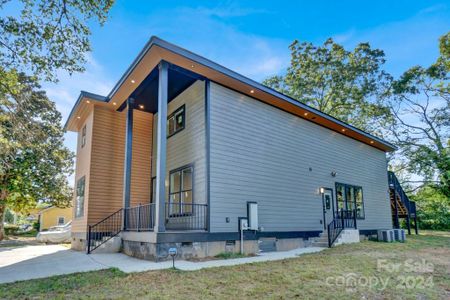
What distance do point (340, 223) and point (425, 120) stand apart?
15.8 m

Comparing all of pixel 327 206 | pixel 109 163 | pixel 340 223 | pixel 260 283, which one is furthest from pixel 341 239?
pixel 109 163

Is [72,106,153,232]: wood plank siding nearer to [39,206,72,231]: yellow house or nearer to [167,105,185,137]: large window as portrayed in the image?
[167,105,185,137]: large window

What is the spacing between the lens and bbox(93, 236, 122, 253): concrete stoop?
388 inches

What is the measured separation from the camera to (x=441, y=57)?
69.7 ft

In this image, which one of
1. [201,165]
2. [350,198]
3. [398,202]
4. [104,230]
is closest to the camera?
[201,165]

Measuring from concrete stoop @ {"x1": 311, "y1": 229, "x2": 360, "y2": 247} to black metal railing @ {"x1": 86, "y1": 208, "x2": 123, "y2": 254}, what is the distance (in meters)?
7.31

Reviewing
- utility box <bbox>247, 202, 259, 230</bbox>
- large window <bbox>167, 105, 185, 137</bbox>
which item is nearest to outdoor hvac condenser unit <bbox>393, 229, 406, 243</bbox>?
utility box <bbox>247, 202, 259, 230</bbox>

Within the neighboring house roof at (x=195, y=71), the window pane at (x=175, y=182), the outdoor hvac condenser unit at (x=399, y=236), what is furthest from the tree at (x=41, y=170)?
the outdoor hvac condenser unit at (x=399, y=236)

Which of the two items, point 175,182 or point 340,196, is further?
point 340,196

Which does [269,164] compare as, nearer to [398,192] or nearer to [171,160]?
[171,160]

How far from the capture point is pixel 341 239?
11.5m

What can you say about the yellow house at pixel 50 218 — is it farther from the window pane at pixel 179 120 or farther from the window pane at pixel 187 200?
the window pane at pixel 187 200

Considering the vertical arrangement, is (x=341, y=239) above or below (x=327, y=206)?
below

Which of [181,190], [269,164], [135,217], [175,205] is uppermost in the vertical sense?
[269,164]
